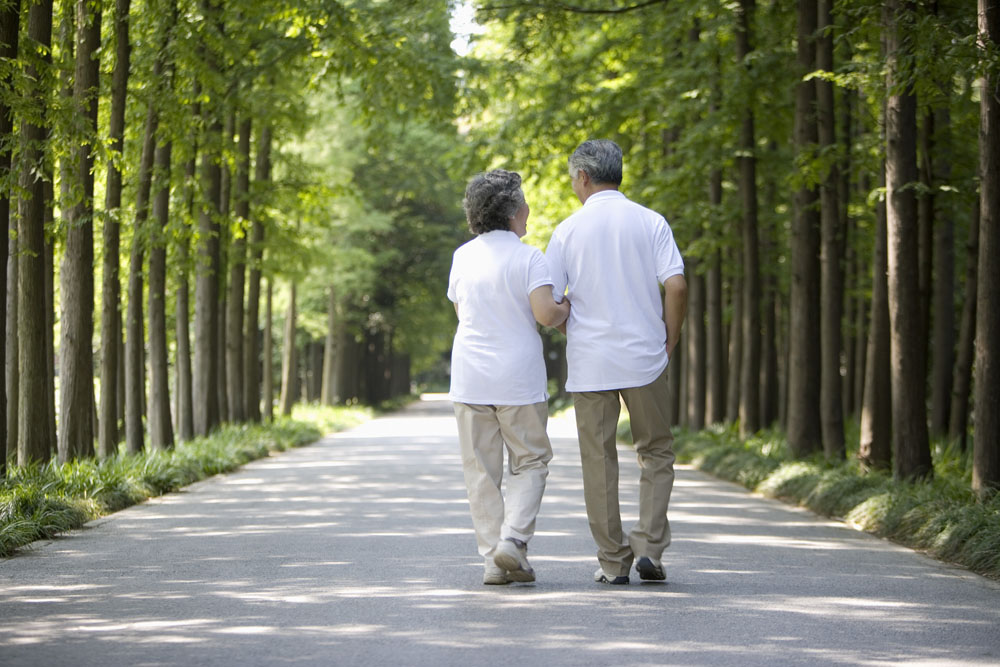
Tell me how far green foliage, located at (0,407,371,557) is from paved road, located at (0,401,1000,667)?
31 centimetres

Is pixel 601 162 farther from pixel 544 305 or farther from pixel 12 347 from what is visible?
pixel 12 347

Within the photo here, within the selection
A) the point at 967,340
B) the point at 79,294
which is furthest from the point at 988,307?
the point at 79,294

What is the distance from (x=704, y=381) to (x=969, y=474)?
11.8 m

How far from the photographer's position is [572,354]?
717 cm

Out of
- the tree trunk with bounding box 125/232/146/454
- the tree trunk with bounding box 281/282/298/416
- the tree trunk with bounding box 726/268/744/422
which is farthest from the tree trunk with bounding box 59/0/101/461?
the tree trunk with bounding box 281/282/298/416

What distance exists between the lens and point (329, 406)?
1630 inches

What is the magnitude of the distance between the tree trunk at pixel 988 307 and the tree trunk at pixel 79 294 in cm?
835

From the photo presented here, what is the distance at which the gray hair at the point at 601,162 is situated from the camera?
24.0 feet

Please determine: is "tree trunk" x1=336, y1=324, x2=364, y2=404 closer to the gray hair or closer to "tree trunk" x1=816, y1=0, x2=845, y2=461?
"tree trunk" x1=816, y1=0, x2=845, y2=461

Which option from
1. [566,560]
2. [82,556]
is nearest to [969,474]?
[566,560]

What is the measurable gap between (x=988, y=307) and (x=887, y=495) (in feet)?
5.68

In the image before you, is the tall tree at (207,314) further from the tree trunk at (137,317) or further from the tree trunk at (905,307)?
the tree trunk at (905,307)

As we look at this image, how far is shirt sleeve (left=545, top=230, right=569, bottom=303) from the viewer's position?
7117 millimetres

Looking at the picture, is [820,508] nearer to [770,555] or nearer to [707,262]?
[770,555]
